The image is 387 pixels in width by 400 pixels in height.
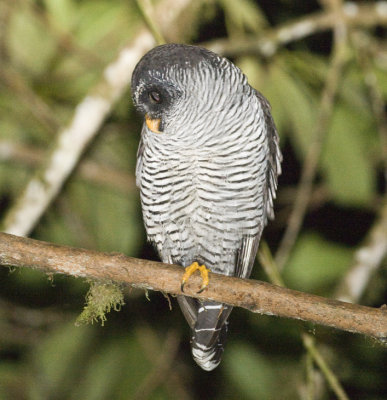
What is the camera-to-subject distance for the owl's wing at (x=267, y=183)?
3242 millimetres

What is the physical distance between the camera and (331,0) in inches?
163

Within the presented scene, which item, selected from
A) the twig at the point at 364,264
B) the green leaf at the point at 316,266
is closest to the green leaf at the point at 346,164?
the twig at the point at 364,264

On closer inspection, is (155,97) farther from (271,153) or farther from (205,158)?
(271,153)

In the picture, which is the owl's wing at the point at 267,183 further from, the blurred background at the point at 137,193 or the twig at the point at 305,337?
the blurred background at the point at 137,193

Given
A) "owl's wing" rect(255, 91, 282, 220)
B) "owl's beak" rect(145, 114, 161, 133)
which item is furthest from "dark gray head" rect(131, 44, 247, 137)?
"owl's wing" rect(255, 91, 282, 220)

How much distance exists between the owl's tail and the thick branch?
2.45 ft

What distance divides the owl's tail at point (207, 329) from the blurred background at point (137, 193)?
619mm

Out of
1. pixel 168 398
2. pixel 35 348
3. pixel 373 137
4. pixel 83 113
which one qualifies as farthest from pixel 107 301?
pixel 373 137

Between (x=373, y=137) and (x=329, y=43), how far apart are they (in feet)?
3.53

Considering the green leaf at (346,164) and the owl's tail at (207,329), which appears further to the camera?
the green leaf at (346,164)

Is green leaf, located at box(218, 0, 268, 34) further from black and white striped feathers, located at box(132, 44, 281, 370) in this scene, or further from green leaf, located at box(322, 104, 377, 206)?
black and white striped feathers, located at box(132, 44, 281, 370)

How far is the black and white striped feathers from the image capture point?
113 inches

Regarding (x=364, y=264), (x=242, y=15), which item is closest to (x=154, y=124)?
(x=242, y=15)

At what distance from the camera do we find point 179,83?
2.85m
